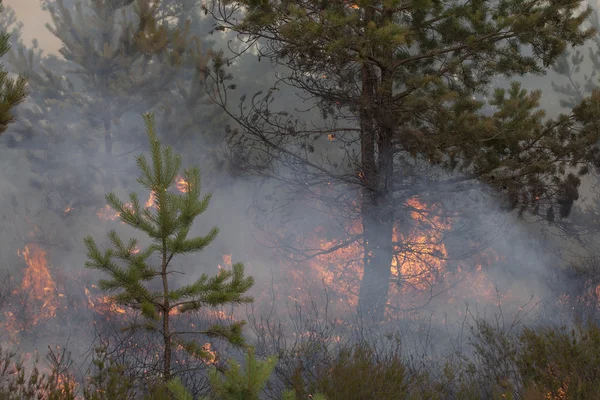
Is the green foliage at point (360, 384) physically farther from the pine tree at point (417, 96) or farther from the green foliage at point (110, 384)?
the pine tree at point (417, 96)

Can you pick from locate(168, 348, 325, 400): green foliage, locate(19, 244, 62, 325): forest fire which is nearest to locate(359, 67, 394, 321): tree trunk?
locate(19, 244, 62, 325): forest fire

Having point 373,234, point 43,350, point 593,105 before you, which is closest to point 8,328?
point 43,350

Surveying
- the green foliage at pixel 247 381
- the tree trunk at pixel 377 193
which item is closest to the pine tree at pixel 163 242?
the green foliage at pixel 247 381

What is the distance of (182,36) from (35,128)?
14.1ft

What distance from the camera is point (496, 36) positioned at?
8.27 meters

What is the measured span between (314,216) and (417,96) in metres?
7.98

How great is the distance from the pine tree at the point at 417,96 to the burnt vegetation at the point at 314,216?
4 cm

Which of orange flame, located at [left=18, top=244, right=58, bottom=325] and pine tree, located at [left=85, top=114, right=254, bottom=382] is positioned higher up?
orange flame, located at [left=18, top=244, right=58, bottom=325]

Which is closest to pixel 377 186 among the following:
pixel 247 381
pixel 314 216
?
pixel 247 381

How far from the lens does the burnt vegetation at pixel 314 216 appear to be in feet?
16.2

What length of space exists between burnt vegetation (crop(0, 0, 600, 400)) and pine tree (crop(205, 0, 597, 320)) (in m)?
0.04

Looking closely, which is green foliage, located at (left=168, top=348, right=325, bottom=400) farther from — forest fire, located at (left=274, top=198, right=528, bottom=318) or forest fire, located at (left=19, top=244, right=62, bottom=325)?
forest fire, located at (left=274, top=198, right=528, bottom=318)

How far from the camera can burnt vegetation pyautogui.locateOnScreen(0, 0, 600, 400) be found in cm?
495

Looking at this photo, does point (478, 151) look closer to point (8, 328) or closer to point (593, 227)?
point (593, 227)
